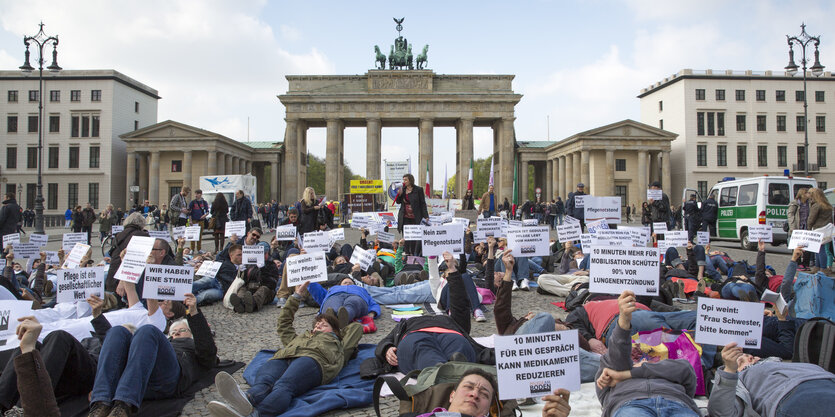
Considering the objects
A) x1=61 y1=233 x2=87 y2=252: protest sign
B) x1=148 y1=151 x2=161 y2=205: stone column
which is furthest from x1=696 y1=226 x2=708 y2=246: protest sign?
x1=148 y1=151 x2=161 y2=205: stone column

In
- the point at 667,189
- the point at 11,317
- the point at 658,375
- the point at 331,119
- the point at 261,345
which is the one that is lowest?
the point at 261,345

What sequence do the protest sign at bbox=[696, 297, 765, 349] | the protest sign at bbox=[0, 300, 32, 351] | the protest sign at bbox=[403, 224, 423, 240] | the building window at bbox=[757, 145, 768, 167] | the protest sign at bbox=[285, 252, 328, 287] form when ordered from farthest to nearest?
the building window at bbox=[757, 145, 768, 167]
the protest sign at bbox=[403, 224, 423, 240]
the protest sign at bbox=[285, 252, 328, 287]
the protest sign at bbox=[0, 300, 32, 351]
the protest sign at bbox=[696, 297, 765, 349]

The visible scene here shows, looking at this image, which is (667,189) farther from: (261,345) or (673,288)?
(261,345)

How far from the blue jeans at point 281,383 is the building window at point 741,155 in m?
63.4

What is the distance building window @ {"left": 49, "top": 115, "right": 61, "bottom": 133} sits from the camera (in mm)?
56250

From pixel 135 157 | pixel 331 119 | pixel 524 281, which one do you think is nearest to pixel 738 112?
pixel 331 119

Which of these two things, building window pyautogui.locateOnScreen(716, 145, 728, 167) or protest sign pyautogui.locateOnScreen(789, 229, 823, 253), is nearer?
protest sign pyautogui.locateOnScreen(789, 229, 823, 253)

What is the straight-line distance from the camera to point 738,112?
57.2 metres

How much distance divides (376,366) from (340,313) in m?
1.11

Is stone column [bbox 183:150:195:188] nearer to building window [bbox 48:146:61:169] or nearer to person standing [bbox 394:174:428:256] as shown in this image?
building window [bbox 48:146:61:169]

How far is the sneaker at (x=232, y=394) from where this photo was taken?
3.64 m

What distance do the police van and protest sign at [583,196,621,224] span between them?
19.1 ft

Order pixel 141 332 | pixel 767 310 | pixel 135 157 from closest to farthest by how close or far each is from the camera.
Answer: pixel 141 332 → pixel 767 310 → pixel 135 157

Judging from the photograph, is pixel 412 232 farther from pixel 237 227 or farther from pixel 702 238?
pixel 702 238
